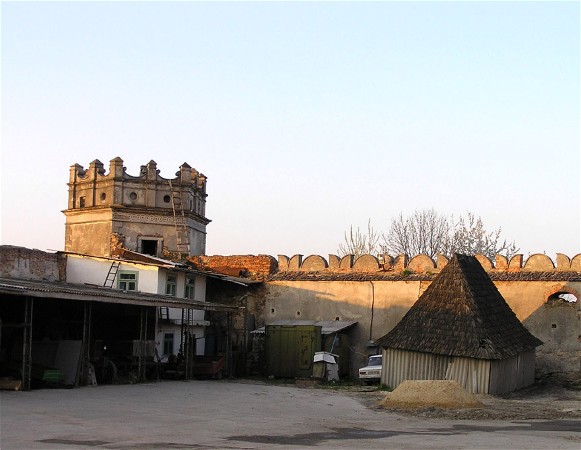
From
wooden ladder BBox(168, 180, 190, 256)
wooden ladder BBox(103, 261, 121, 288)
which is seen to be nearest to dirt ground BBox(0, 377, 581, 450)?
wooden ladder BBox(103, 261, 121, 288)

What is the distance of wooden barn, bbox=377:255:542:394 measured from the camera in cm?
2562

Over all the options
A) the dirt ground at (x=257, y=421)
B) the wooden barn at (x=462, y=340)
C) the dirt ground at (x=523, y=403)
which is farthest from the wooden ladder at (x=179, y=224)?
the wooden barn at (x=462, y=340)

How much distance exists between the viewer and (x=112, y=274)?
33875 millimetres

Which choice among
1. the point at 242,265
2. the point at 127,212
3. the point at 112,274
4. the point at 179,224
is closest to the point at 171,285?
the point at 112,274

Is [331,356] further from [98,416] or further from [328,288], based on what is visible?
[98,416]

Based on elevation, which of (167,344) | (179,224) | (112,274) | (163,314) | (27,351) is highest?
(179,224)

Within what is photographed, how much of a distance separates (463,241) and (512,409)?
131 feet

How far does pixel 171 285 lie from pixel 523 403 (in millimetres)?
15878

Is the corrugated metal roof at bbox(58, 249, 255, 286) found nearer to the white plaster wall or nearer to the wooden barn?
the white plaster wall

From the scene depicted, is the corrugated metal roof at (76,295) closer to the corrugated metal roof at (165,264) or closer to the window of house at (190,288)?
the corrugated metal roof at (165,264)

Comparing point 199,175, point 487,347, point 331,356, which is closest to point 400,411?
point 487,347

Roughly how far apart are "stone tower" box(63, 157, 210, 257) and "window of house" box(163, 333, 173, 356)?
7066 millimetres

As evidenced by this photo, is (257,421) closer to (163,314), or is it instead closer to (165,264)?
→ (163,314)

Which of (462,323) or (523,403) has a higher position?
(462,323)
